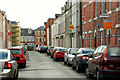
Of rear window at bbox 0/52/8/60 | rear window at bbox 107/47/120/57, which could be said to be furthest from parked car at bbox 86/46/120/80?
rear window at bbox 0/52/8/60

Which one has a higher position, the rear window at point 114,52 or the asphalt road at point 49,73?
the rear window at point 114,52

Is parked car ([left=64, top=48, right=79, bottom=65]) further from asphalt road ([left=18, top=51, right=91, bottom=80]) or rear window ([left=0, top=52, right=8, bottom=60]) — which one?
rear window ([left=0, top=52, right=8, bottom=60])

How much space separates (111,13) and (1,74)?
19.0m

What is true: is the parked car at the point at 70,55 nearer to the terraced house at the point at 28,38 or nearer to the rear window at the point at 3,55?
the rear window at the point at 3,55

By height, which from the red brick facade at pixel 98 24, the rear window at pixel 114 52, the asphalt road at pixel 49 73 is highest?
the red brick facade at pixel 98 24

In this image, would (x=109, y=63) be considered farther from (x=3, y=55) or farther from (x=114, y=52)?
(x=3, y=55)

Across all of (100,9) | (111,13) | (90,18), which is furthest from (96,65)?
(90,18)

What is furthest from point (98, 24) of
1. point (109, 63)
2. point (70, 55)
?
point (109, 63)

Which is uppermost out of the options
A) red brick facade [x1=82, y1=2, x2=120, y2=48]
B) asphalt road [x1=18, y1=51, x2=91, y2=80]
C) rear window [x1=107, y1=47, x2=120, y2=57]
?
red brick facade [x1=82, y1=2, x2=120, y2=48]

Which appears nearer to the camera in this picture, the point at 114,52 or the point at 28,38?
the point at 114,52

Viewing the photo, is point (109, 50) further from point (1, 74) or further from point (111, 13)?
point (111, 13)

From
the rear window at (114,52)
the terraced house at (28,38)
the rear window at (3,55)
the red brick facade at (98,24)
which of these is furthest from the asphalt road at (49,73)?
the terraced house at (28,38)

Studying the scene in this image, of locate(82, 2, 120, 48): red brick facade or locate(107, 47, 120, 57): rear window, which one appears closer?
locate(107, 47, 120, 57): rear window

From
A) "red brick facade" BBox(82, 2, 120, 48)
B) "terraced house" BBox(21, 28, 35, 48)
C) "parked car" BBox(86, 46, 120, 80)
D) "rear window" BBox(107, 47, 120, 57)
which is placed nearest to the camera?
"parked car" BBox(86, 46, 120, 80)
